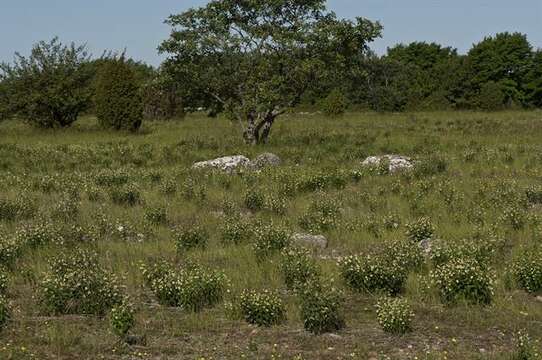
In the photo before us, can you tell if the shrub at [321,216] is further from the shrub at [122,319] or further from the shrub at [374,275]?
the shrub at [122,319]

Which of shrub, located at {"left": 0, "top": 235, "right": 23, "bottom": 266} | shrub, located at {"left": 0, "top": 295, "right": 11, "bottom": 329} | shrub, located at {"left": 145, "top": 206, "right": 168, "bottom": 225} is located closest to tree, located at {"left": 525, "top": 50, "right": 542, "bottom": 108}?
shrub, located at {"left": 145, "top": 206, "right": 168, "bottom": 225}

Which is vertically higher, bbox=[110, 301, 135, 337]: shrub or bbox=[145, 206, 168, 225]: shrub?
bbox=[145, 206, 168, 225]: shrub

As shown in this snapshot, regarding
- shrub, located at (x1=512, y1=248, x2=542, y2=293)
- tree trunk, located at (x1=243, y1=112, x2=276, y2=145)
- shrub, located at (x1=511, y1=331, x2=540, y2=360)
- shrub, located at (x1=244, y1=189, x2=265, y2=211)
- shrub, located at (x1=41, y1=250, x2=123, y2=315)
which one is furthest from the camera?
tree trunk, located at (x1=243, y1=112, x2=276, y2=145)

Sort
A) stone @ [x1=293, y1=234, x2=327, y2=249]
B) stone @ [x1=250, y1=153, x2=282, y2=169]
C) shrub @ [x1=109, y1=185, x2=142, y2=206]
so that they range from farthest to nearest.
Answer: stone @ [x1=250, y1=153, x2=282, y2=169] < shrub @ [x1=109, y1=185, x2=142, y2=206] < stone @ [x1=293, y1=234, x2=327, y2=249]

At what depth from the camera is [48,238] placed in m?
11.4

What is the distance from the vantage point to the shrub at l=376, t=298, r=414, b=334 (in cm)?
753

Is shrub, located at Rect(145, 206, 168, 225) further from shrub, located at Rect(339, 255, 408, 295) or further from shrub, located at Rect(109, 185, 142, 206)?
shrub, located at Rect(339, 255, 408, 295)

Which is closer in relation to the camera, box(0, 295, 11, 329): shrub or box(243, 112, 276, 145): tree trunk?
box(0, 295, 11, 329): shrub

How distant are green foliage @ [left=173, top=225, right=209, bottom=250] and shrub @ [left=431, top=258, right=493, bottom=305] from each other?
4696mm

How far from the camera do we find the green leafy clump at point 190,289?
8555 millimetres

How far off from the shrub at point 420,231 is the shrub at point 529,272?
260cm

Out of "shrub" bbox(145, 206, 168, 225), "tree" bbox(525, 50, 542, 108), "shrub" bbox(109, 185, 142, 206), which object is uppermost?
"tree" bbox(525, 50, 542, 108)

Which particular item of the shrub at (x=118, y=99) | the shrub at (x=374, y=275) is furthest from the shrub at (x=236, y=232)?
the shrub at (x=118, y=99)

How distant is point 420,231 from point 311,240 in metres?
2.15
